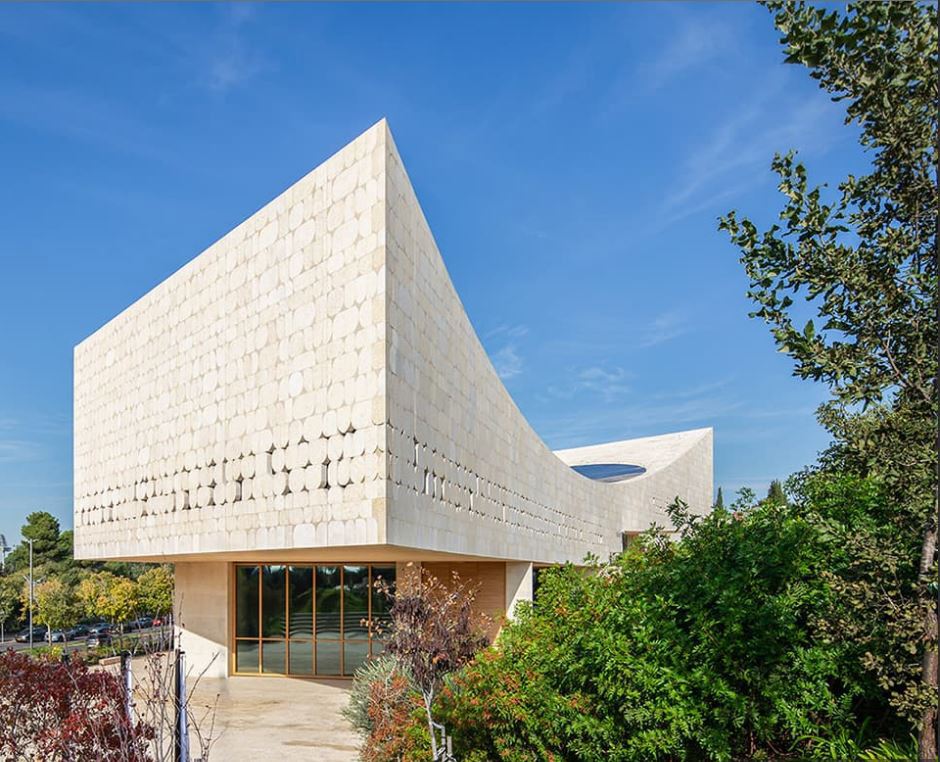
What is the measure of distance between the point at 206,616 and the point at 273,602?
214 cm

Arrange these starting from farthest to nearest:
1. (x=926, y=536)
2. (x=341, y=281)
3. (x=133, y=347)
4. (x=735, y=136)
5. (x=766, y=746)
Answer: (x=133, y=347) → (x=341, y=281) → (x=766, y=746) → (x=735, y=136) → (x=926, y=536)

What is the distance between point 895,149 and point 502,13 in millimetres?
3585

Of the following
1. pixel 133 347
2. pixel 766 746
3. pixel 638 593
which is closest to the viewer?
pixel 766 746

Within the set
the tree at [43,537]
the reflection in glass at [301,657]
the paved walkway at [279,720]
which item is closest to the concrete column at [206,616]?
the paved walkway at [279,720]

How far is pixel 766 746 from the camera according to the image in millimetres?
8320

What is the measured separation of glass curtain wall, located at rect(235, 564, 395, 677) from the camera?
2081 cm

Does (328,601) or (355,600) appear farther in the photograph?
(328,601)

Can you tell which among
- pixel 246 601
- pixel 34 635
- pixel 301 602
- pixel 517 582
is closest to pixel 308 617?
pixel 301 602

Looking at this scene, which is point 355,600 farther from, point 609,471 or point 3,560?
point 3,560

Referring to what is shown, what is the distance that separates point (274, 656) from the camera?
70.7 feet

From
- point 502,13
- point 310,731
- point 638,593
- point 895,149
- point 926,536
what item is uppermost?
point 502,13

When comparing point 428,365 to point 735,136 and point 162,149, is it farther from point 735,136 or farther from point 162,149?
point 735,136

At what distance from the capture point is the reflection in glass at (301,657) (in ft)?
69.0

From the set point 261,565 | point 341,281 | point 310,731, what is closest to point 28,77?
point 341,281
